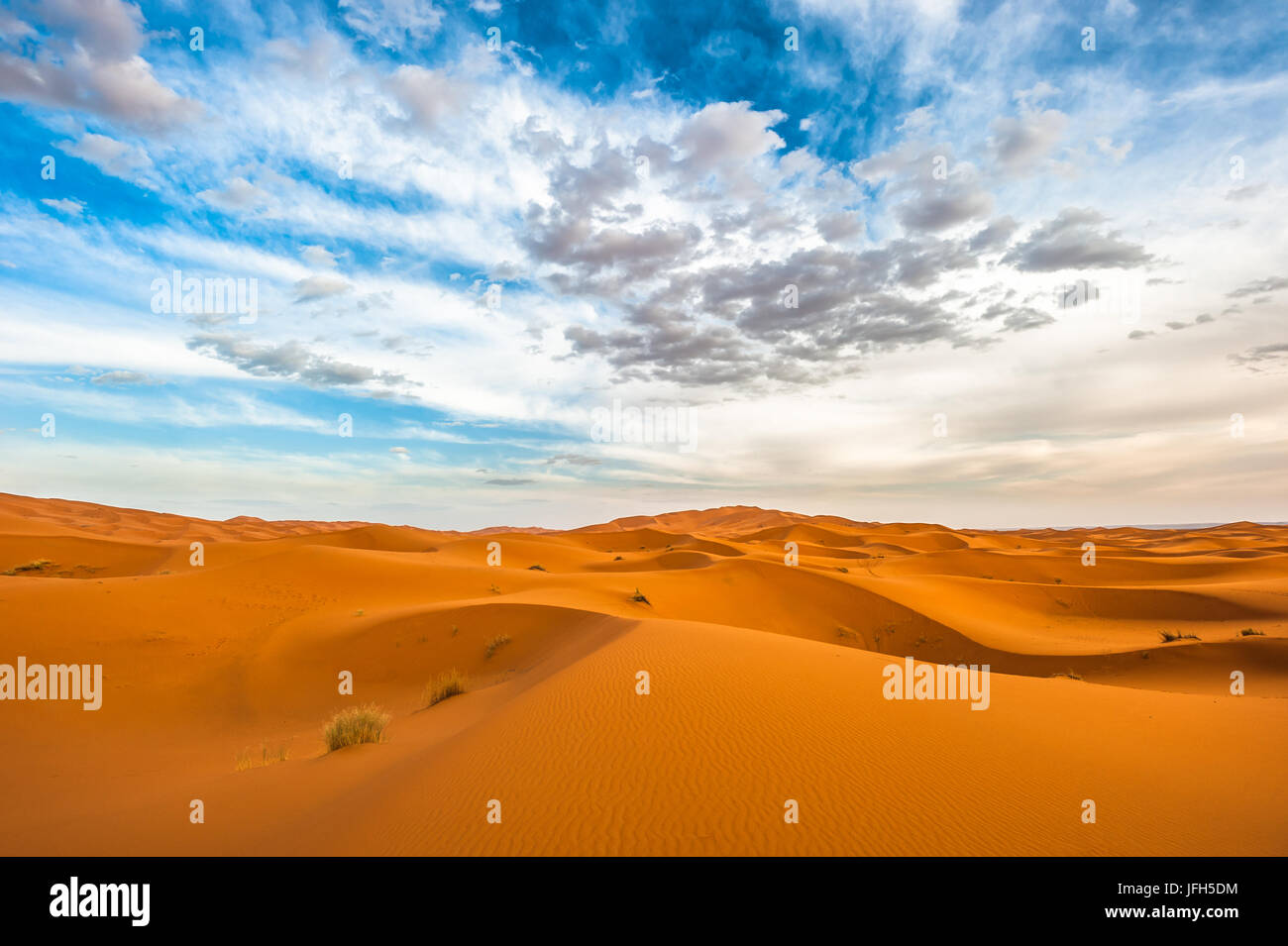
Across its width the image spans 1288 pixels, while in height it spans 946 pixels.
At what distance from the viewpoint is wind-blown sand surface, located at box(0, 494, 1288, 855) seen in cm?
461

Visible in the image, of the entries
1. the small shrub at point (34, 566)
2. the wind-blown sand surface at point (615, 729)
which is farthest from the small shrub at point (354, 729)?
the small shrub at point (34, 566)

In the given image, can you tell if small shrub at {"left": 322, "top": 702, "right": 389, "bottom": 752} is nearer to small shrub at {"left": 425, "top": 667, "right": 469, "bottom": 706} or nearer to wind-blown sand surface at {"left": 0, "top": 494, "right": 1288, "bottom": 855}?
wind-blown sand surface at {"left": 0, "top": 494, "right": 1288, "bottom": 855}

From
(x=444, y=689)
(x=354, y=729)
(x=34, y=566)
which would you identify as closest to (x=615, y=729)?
(x=354, y=729)

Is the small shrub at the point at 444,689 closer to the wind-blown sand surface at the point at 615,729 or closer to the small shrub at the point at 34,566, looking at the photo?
the wind-blown sand surface at the point at 615,729

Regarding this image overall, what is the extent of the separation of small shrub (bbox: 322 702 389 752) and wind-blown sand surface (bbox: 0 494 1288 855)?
431mm

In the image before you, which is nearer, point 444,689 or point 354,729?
point 354,729

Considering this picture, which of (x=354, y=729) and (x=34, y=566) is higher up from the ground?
(x=34, y=566)

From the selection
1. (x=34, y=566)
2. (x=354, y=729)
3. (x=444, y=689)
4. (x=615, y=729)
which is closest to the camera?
(x=615, y=729)

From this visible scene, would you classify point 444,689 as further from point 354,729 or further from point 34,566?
point 34,566

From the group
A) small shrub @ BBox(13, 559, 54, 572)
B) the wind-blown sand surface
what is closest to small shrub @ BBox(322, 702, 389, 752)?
the wind-blown sand surface

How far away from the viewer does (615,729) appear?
21.4ft

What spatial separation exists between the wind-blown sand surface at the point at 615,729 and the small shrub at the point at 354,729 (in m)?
0.43

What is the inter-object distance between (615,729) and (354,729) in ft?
15.0

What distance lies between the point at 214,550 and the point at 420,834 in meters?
33.6
